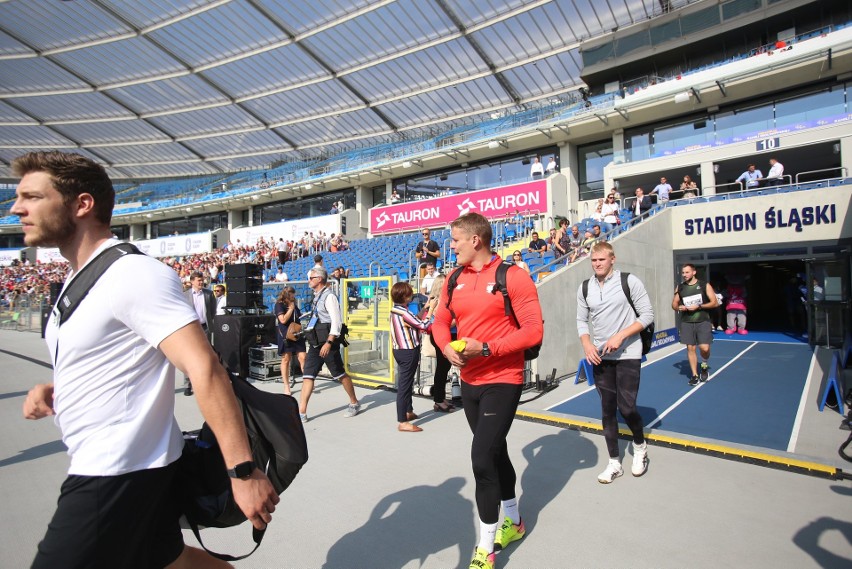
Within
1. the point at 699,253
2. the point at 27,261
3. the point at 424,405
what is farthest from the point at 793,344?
the point at 27,261

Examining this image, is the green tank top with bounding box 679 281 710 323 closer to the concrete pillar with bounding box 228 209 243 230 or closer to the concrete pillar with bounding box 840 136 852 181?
the concrete pillar with bounding box 840 136 852 181

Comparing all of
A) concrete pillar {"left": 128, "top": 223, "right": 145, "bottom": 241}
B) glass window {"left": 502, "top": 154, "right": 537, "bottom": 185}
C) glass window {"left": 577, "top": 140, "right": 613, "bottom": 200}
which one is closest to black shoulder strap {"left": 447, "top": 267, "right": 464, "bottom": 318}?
glass window {"left": 577, "top": 140, "right": 613, "bottom": 200}

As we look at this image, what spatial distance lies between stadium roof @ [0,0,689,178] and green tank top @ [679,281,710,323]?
18343 mm

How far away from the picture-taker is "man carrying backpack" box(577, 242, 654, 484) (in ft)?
12.4

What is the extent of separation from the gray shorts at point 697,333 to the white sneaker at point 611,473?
15.2 feet

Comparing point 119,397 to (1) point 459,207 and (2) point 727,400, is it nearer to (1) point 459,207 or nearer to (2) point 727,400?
(2) point 727,400

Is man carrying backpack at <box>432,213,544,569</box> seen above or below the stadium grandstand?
below

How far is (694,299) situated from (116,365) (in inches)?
320

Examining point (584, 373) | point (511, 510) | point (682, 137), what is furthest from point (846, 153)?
point (511, 510)

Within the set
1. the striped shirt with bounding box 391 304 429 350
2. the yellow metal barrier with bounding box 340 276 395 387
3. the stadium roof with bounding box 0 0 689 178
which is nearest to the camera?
the striped shirt with bounding box 391 304 429 350

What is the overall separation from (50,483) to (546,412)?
506 centimetres

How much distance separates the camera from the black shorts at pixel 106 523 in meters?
1.29

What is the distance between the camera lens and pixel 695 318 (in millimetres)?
7512

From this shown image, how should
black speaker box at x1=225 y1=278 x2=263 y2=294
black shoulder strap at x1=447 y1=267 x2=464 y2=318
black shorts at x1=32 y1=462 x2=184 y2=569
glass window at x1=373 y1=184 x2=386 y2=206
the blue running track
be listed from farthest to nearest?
glass window at x1=373 y1=184 x2=386 y2=206
black speaker box at x1=225 y1=278 x2=263 y2=294
the blue running track
black shoulder strap at x1=447 y1=267 x2=464 y2=318
black shorts at x1=32 y1=462 x2=184 y2=569
